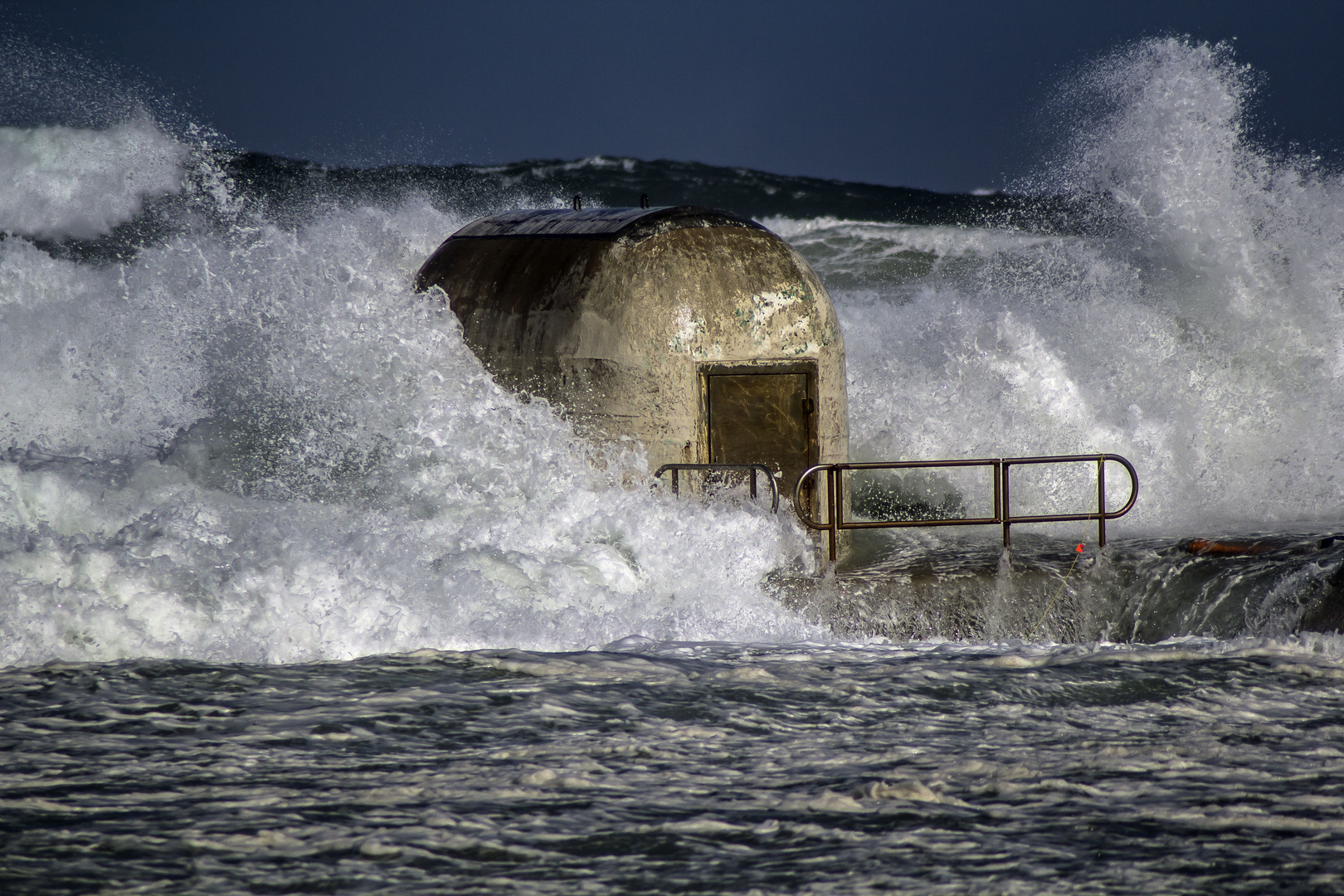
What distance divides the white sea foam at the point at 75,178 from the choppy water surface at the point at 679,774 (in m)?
16.2

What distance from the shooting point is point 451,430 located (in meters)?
8.90

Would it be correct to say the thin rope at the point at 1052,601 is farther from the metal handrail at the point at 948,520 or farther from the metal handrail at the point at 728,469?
the metal handrail at the point at 728,469

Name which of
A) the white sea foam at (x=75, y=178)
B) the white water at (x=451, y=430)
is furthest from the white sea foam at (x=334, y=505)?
the white sea foam at (x=75, y=178)

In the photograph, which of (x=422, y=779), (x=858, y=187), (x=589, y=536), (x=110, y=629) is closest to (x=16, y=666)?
(x=110, y=629)

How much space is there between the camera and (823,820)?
14.4 feet

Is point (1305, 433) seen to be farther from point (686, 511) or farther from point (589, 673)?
point (589, 673)

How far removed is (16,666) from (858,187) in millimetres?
29188

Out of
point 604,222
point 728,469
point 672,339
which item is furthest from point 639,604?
point 604,222

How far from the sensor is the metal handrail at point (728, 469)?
318 inches

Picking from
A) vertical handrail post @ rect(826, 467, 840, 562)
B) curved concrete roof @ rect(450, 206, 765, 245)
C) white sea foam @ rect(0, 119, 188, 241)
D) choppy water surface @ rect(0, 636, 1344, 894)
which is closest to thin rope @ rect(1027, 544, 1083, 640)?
choppy water surface @ rect(0, 636, 1344, 894)

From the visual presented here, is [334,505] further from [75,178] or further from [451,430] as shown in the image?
[75,178]

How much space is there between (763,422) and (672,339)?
832 mm

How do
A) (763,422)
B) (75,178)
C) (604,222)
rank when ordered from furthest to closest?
(75,178) → (604,222) → (763,422)

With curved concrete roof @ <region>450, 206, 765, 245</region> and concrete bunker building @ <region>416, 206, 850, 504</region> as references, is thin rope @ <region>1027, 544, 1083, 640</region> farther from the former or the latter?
curved concrete roof @ <region>450, 206, 765, 245</region>
